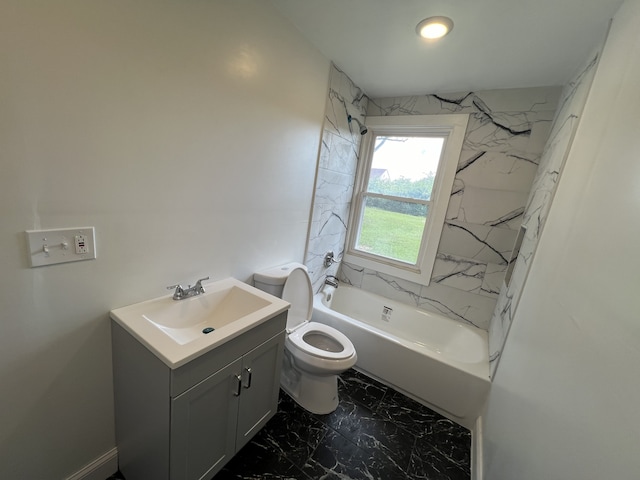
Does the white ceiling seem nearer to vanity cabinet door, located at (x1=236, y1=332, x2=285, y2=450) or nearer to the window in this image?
the window

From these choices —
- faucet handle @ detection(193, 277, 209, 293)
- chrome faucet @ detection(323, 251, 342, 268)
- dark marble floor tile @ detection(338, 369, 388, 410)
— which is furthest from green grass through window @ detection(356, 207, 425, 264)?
faucet handle @ detection(193, 277, 209, 293)

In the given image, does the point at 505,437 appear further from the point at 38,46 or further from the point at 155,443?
the point at 38,46

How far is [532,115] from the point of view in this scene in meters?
1.86

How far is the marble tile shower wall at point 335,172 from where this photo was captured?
198 centimetres

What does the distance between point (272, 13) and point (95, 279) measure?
1.58m

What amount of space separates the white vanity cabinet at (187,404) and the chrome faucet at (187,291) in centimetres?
25

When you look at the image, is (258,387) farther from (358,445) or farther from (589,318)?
(589,318)

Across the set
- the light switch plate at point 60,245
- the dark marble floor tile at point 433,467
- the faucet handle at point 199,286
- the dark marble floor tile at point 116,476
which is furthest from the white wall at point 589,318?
the dark marble floor tile at point 116,476

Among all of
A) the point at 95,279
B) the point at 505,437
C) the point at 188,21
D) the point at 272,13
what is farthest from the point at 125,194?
the point at 505,437

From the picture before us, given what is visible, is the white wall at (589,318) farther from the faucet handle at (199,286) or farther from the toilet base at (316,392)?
the faucet handle at (199,286)

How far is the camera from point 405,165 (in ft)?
7.96

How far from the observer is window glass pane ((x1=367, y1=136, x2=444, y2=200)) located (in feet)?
7.57

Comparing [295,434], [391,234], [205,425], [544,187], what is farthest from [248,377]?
[544,187]

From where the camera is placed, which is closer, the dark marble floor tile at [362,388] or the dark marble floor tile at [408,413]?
the dark marble floor tile at [408,413]
